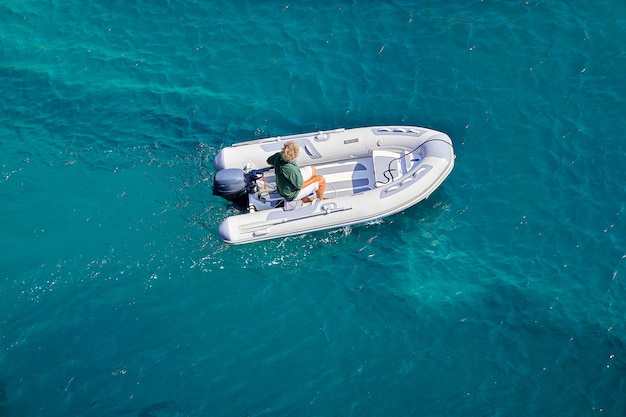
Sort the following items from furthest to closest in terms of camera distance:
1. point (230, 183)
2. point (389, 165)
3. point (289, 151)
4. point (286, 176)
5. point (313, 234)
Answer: point (389, 165), point (313, 234), point (230, 183), point (286, 176), point (289, 151)

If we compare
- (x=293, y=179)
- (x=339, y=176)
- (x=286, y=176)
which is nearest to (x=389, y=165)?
(x=339, y=176)

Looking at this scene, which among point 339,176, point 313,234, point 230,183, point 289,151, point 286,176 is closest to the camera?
point 289,151

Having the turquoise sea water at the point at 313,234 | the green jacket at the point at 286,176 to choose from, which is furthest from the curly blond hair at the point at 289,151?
the turquoise sea water at the point at 313,234

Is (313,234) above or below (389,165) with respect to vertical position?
below

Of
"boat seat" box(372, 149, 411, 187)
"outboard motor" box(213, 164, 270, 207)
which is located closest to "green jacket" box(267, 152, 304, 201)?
"outboard motor" box(213, 164, 270, 207)

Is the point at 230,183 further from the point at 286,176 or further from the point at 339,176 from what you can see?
the point at 339,176

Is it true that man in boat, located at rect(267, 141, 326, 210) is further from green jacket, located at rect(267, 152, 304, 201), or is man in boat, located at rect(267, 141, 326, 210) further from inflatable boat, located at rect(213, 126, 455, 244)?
inflatable boat, located at rect(213, 126, 455, 244)

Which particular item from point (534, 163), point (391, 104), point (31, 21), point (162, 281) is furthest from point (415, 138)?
point (31, 21)
